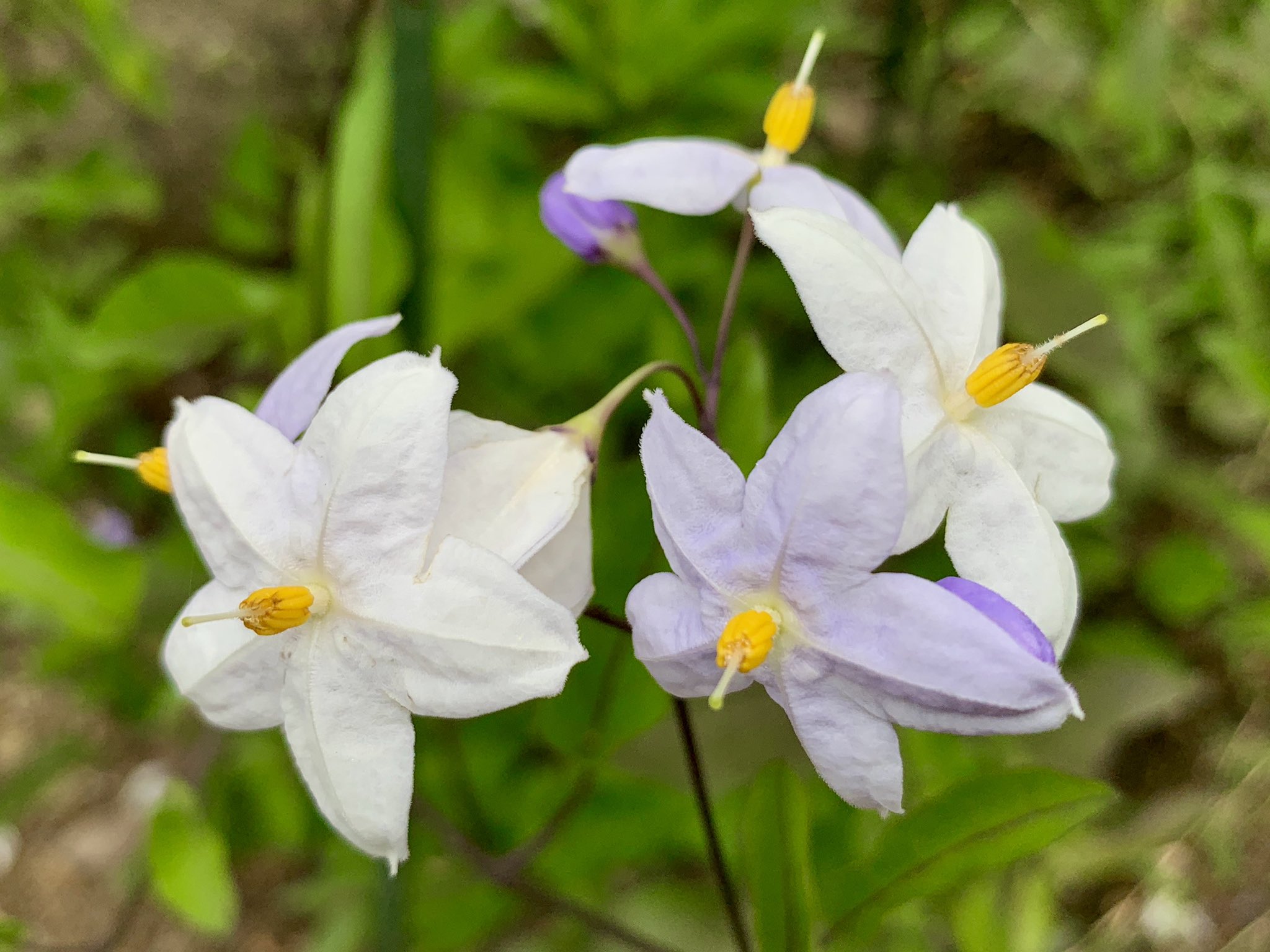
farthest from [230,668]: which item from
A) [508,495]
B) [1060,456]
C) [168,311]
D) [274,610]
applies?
[168,311]

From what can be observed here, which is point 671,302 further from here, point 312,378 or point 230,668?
point 230,668

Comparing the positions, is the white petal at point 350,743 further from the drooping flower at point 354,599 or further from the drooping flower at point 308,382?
the drooping flower at point 308,382

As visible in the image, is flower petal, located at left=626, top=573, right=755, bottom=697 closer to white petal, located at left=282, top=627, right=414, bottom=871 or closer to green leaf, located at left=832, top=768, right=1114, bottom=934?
white petal, located at left=282, top=627, right=414, bottom=871

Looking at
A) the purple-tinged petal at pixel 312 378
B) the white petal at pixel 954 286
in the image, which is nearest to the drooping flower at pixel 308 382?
the purple-tinged petal at pixel 312 378

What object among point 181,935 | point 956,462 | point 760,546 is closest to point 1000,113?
point 956,462

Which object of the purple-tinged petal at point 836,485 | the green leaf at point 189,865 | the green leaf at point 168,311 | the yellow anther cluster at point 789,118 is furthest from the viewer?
the green leaf at point 168,311

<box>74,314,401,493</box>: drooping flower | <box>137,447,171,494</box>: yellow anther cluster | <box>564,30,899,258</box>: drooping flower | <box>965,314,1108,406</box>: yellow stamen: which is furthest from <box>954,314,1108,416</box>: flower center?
<box>137,447,171,494</box>: yellow anther cluster

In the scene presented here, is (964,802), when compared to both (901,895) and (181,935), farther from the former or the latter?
(181,935)
